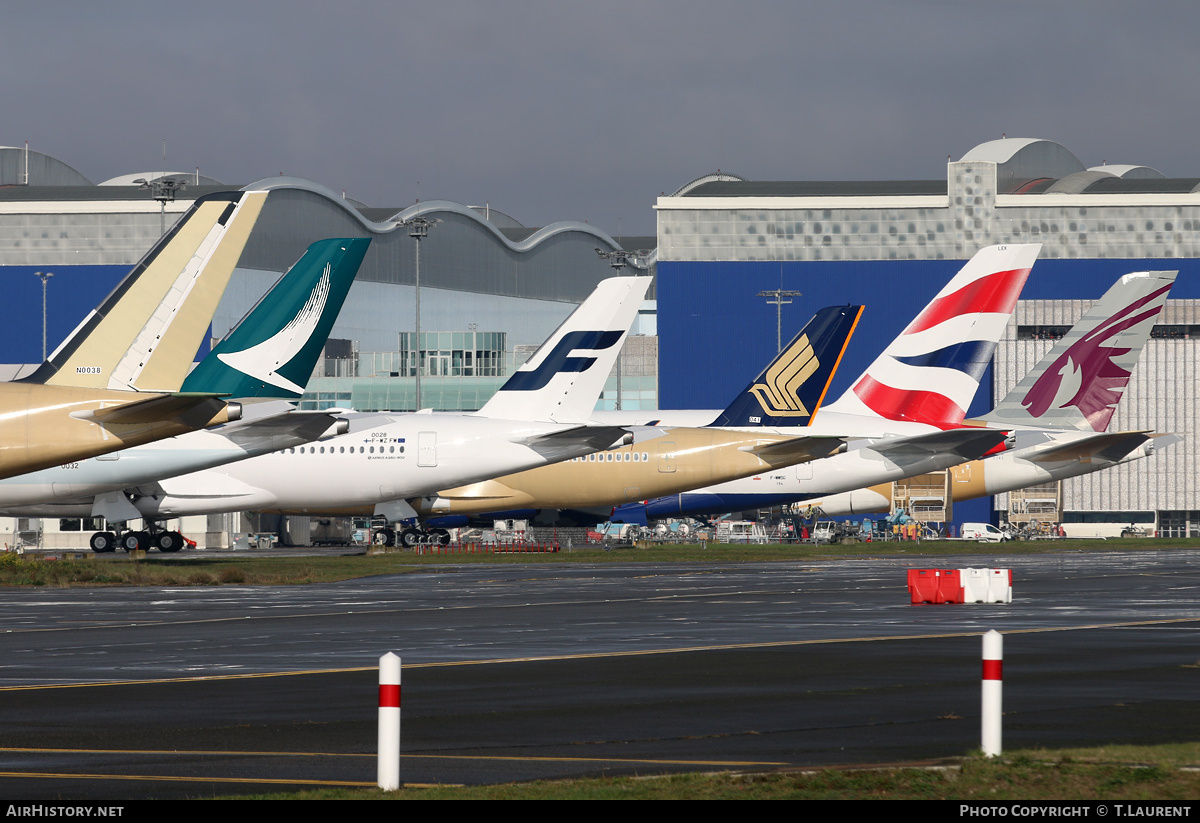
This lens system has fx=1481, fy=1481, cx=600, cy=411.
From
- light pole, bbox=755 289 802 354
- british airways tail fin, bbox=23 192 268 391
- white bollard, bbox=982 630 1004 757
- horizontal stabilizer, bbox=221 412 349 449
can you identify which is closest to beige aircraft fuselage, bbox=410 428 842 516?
horizontal stabilizer, bbox=221 412 349 449

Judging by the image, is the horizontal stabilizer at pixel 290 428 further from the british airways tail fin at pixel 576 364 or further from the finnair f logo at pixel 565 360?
the finnair f logo at pixel 565 360

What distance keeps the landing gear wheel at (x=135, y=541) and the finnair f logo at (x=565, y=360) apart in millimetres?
14333

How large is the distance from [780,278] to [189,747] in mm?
104057

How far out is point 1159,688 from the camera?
644 inches

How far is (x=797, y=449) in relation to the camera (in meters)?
53.6

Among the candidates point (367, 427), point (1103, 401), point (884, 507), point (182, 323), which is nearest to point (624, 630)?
point (182, 323)

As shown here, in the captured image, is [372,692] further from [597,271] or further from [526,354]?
[597,271]

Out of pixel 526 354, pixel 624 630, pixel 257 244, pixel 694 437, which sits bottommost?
pixel 624 630

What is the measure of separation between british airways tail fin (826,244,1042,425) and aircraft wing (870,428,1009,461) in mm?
2911

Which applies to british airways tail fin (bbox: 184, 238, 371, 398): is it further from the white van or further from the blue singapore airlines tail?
the white van

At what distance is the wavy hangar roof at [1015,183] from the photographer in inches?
4665

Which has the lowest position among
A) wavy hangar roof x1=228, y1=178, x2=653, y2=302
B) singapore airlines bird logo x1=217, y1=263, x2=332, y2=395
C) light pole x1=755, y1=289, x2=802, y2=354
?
singapore airlines bird logo x1=217, y1=263, x2=332, y2=395

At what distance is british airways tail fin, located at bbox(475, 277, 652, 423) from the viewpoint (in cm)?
5338

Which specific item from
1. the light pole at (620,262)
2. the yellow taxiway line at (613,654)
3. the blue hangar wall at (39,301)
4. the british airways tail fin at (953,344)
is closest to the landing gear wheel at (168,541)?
the british airways tail fin at (953,344)
